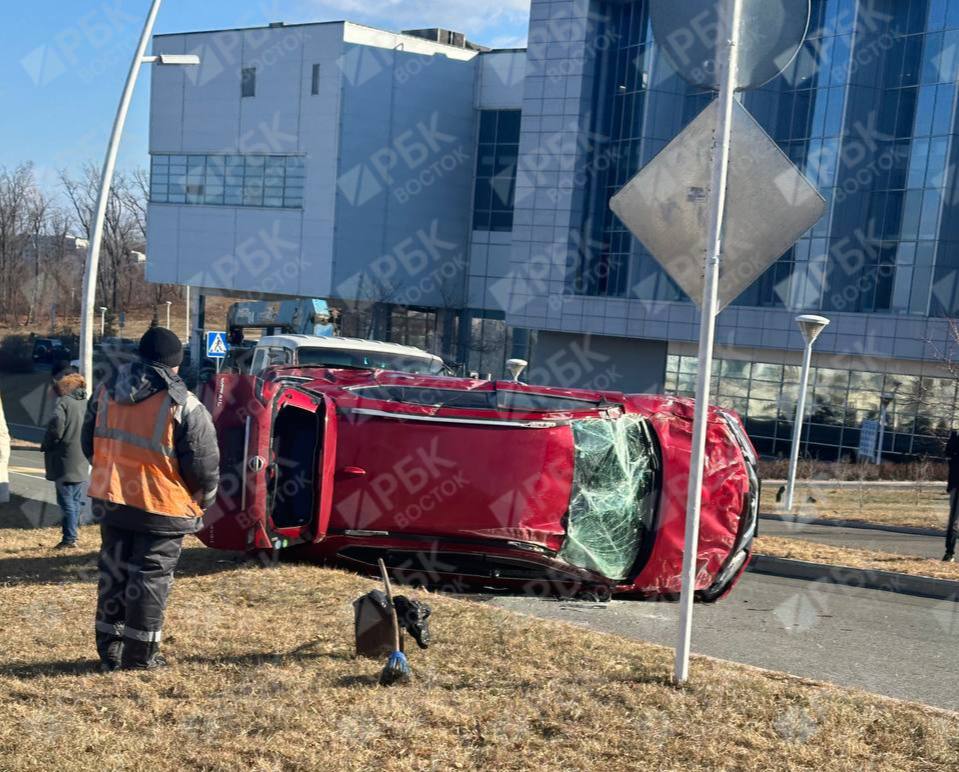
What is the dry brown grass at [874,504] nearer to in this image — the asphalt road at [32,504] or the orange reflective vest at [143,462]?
the asphalt road at [32,504]

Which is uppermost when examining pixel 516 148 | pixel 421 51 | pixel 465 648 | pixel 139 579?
pixel 421 51

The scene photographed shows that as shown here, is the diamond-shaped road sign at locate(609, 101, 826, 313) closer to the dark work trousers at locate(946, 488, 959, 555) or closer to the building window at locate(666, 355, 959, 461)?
the dark work trousers at locate(946, 488, 959, 555)

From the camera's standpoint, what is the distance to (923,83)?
34656 mm

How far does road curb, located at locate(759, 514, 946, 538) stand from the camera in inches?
662

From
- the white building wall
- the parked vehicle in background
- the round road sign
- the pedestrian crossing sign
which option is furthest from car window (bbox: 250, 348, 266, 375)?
the parked vehicle in background

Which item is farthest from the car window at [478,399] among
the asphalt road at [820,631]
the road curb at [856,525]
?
the road curb at [856,525]

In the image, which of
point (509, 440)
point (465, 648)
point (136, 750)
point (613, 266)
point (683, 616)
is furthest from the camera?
point (613, 266)

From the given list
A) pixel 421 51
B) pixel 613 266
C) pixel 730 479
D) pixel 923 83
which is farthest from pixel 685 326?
pixel 730 479

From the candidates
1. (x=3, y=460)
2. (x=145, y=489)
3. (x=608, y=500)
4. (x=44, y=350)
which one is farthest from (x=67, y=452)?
(x=44, y=350)

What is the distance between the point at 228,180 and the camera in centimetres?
5034

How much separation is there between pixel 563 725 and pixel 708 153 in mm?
2846

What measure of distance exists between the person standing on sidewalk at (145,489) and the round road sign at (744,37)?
3011 mm

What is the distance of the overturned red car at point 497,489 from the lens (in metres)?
6.90

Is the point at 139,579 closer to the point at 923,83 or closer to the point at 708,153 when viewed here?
the point at 708,153
